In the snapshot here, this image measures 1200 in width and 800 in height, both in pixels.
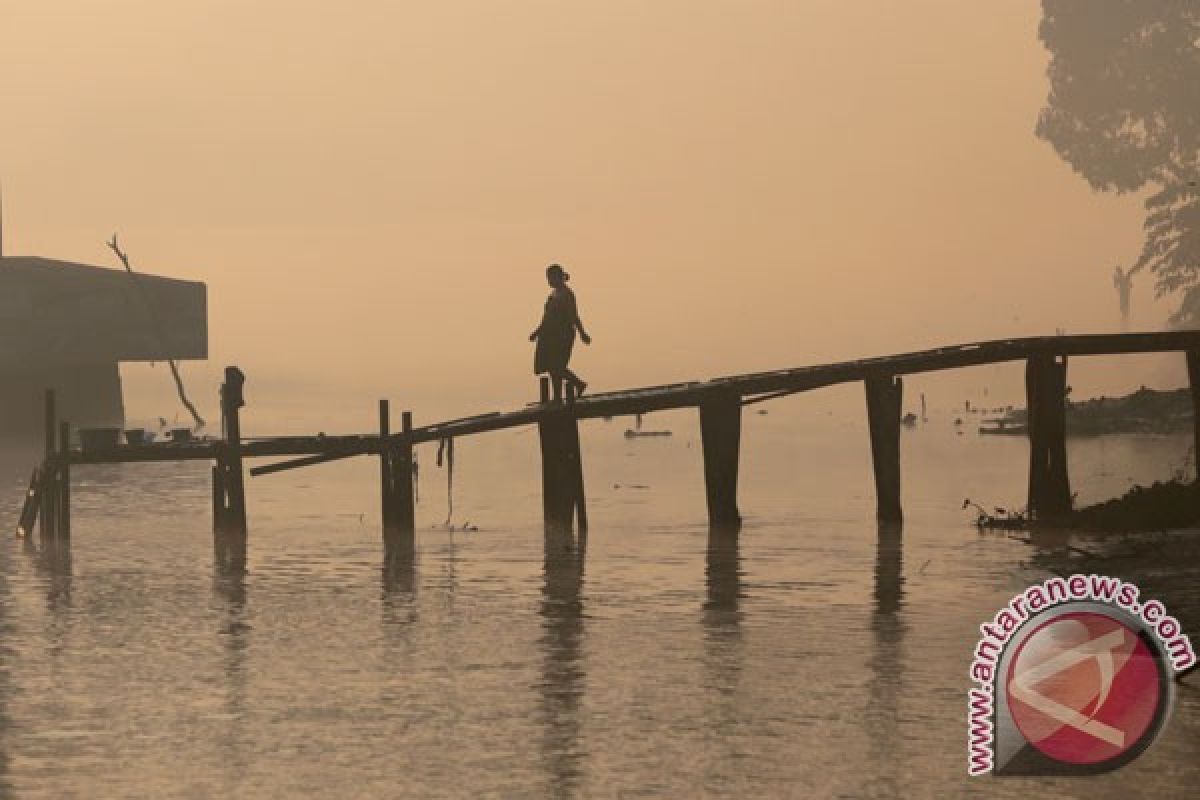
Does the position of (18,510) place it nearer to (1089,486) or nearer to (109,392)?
(1089,486)

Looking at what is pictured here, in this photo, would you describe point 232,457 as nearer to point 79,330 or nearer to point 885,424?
point 885,424

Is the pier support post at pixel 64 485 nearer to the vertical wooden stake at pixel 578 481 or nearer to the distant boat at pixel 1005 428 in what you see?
the vertical wooden stake at pixel 578 481

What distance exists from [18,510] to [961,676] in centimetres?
2974

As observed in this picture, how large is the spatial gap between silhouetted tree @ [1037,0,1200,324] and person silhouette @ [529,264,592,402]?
46354 mm

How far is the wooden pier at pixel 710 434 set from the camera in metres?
33.4

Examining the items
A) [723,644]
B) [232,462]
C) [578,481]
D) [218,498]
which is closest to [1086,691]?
[723,644]

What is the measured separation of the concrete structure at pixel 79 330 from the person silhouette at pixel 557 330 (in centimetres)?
4497

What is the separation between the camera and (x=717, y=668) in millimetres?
20312

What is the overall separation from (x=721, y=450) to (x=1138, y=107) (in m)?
46.1

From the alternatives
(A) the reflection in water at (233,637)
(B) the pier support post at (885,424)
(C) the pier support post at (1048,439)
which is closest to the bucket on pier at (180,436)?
(A) the reflection in water at (233,637)

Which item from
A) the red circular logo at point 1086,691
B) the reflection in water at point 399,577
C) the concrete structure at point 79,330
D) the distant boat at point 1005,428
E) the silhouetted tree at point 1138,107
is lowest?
the red circular logo at point 1086,691

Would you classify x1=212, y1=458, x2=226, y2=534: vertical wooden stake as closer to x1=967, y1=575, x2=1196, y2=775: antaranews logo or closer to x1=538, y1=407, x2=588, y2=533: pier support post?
x1=538, y1=407, x2=588, y2=533: pier support post

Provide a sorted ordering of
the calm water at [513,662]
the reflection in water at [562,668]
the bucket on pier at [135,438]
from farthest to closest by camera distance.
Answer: the bucket on pier at [135,438], the reflection in water at [562,668], the calm water at [513,662]

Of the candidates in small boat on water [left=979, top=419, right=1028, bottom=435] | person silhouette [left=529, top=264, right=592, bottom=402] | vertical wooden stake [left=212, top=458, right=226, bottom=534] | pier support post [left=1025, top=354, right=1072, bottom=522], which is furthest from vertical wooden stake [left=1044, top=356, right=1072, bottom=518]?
small boat on water [left=979, top=419, right=1028, bottom=435]
